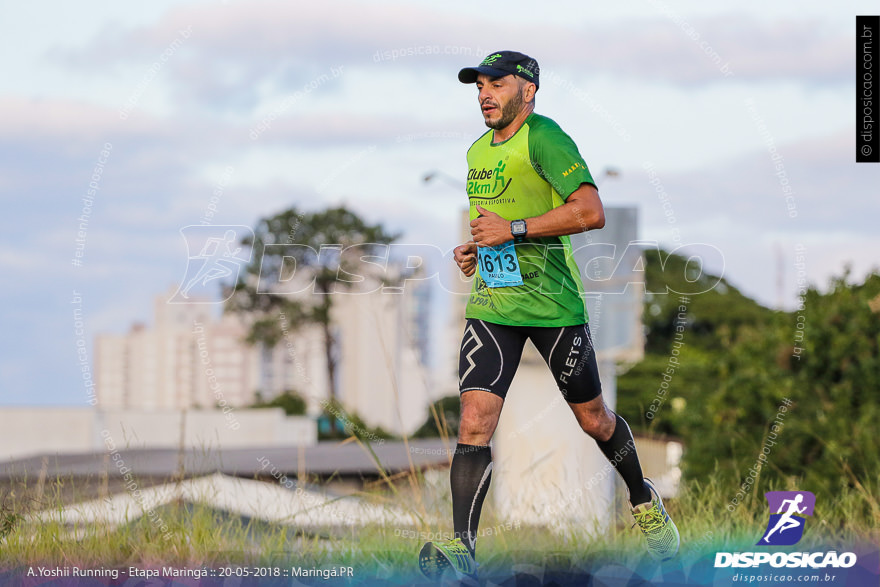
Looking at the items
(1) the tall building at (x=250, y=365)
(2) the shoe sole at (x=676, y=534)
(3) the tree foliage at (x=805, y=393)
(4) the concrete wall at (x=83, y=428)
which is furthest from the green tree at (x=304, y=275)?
(2) the shoe sole at (x=676, y=534)

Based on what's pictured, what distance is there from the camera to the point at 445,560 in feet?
12.7

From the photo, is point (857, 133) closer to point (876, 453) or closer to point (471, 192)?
point (471, 192)

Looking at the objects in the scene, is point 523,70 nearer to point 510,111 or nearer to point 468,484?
point 510,111

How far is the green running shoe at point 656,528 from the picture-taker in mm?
4457

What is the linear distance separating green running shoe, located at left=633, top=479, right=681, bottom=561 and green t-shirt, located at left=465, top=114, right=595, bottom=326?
0.93m

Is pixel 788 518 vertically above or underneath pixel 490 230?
underneath

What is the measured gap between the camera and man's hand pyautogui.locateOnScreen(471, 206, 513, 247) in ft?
13.1

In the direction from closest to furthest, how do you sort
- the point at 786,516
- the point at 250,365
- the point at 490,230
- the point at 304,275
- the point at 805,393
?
1. the point at 490,230
2. the point at 786,516
3. the point at 805,393
4. the point at 304,275
5. the point at 250,365

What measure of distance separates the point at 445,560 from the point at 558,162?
1.58 m

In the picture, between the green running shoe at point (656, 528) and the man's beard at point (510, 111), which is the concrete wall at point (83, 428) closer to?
the green running shoe at point (656, 528)

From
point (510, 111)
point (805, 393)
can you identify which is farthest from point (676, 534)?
point (805, 393)

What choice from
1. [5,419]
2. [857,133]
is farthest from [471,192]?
[5,419]

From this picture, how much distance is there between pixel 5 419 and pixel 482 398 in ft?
90.3

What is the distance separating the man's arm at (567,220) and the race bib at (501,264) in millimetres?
101
